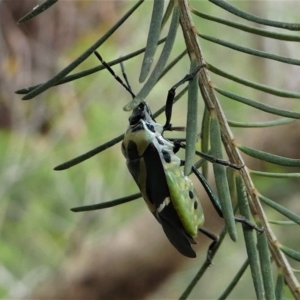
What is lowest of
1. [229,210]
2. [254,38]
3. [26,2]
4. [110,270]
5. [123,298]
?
[123,298]

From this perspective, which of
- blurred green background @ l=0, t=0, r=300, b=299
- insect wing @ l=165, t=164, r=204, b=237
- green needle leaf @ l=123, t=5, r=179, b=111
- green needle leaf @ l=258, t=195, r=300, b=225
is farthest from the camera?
blurred green background @ l=0, t=0, r=300, b=299

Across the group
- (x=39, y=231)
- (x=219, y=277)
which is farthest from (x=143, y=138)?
(x=219, y=277)

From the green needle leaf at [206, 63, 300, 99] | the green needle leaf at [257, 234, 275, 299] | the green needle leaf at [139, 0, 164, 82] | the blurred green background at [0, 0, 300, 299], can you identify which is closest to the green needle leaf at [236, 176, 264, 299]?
the green needle leaf at [257, 234, 275, 299]

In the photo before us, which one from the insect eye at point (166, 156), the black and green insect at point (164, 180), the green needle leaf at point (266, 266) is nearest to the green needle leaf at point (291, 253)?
the green needle leaf at point (266, 266)

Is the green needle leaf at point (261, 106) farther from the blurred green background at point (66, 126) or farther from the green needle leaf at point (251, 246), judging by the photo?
the blurred green background at point (66, 126)

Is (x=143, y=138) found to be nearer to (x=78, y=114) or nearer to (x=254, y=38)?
(x=78, y=114)

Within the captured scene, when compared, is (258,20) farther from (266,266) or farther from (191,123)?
(266,266)

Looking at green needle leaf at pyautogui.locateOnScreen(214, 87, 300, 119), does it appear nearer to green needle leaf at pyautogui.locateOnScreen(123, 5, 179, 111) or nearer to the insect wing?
green needle leaf at pyautogui.locateOnScreen(123, 5, 179, 111)
